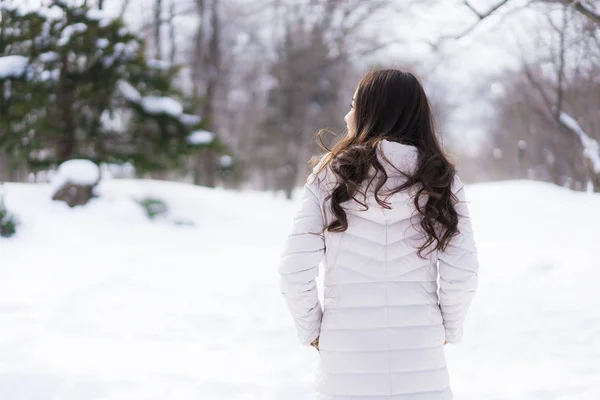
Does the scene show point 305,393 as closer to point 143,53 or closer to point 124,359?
point 124,359

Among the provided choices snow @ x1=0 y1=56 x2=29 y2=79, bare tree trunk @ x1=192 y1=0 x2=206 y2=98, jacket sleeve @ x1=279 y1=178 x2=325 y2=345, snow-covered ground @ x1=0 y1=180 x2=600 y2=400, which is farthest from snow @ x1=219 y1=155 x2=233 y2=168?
jacket sleeve @ x1=279 y1=178 x2=325 y2=345

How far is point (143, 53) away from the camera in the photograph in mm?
11180

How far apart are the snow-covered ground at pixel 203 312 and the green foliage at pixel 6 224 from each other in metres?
0.14

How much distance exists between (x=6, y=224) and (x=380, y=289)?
7.09m

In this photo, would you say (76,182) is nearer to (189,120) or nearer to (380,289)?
(189,120)

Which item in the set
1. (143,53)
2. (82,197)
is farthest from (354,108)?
(143,53)

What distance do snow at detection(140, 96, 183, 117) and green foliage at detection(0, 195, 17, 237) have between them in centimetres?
375

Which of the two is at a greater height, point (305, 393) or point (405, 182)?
point (405, 182)

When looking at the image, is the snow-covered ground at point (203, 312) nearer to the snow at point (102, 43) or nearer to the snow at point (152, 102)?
the snow at point (152, 102)

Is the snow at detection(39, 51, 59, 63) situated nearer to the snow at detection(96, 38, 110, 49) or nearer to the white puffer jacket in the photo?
the snow at detection(96, 38, 110, 49)

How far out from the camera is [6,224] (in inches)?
308

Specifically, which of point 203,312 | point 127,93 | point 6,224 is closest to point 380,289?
point 203,312

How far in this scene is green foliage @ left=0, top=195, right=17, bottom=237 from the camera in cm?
778

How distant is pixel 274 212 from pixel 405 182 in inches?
450
